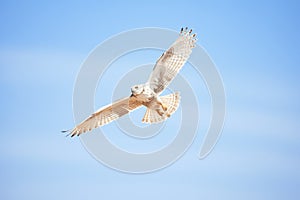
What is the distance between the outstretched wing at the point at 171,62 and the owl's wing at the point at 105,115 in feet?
2.95

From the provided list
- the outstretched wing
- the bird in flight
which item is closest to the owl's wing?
the bird in flight

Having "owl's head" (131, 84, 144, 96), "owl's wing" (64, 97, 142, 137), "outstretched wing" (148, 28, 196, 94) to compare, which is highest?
"outstretched wing" (148, 28, 196, 94)

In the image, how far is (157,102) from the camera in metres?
34.8

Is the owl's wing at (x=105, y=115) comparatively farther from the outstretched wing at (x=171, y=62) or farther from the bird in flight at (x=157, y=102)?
the outstretched wing at (x=171, y=62)

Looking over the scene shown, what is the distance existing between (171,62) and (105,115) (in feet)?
8.76

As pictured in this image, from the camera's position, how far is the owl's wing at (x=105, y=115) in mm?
34844

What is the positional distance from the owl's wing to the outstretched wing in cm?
90

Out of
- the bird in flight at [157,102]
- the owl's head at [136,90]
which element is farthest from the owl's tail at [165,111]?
the owl's head at [136,90]

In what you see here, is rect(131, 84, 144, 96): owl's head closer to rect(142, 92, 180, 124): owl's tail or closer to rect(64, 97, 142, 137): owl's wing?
rect(64, 97, 142, 137): owl's wing

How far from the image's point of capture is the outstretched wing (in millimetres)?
35000

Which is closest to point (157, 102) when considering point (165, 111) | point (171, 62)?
point (165, 111)

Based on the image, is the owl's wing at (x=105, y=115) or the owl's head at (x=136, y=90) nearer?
the owl's head at (x=136, y=90)

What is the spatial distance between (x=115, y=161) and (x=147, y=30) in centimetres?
467

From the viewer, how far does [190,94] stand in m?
37.6
